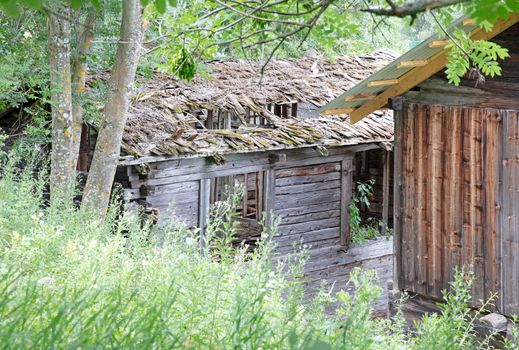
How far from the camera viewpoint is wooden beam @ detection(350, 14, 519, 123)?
8.36 metres

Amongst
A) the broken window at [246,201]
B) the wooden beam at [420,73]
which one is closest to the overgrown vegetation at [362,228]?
the broken window at [246,201]

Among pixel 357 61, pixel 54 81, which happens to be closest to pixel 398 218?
pixel 54 81

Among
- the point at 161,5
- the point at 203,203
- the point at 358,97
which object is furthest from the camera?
the point at 203,203

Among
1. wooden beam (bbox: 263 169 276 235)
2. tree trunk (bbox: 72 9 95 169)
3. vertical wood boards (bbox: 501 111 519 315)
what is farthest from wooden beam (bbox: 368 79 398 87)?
wooden beam (bbox: 263 169 276 235)

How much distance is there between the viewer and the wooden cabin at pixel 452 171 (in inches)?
345

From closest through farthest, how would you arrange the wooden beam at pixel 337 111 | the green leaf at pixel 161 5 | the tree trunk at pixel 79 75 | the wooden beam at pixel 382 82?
the green leaf at pixel 161 5 → the wooden beam at pixel 382 82 → the wooden beam at pixel 337 111 → the tree trunk at pixel 79 75

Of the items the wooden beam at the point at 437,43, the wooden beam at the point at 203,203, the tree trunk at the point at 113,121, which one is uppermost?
the wooden beam at the point at 437,43

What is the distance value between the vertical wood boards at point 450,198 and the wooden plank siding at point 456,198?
0.01 meters

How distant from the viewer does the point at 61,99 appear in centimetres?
1070

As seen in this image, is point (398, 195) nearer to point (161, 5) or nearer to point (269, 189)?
point (269, 189)

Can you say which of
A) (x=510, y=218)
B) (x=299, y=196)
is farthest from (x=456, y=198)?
(x=299, y=196)

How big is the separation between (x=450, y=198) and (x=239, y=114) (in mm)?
5642

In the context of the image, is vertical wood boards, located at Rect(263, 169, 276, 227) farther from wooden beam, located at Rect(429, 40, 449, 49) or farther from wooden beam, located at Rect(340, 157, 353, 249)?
wooden beam, located at Rect(429, 40, 449, 49)

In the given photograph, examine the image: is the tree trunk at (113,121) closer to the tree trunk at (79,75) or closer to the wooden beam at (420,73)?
the tree trunk at (79,75)
